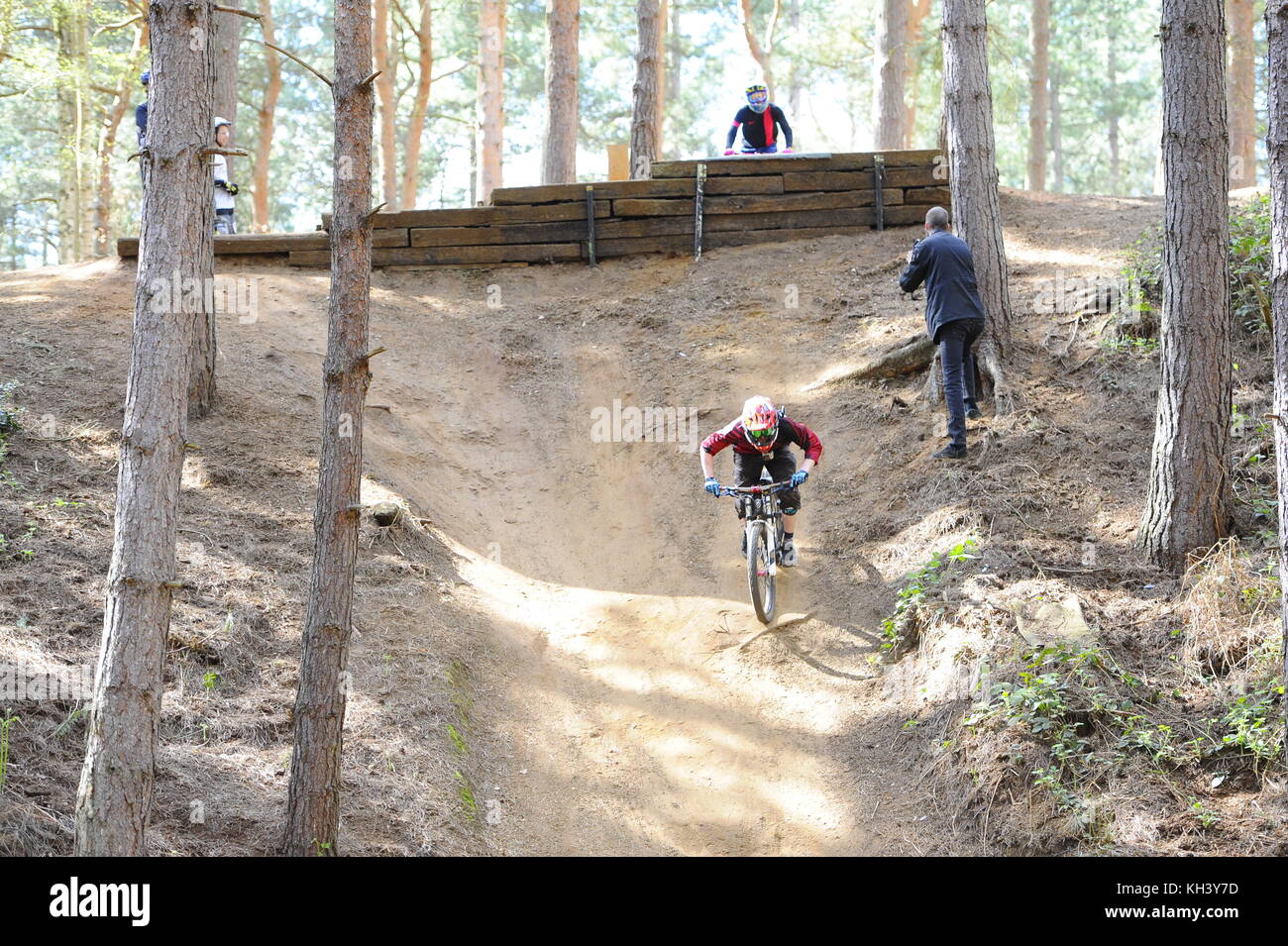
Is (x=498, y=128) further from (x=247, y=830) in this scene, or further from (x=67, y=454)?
(x=247, y=830)

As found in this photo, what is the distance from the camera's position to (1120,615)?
24.8 ft

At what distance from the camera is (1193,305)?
316 inches

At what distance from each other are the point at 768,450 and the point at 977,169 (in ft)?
13.2

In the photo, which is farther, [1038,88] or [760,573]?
[1038,88]

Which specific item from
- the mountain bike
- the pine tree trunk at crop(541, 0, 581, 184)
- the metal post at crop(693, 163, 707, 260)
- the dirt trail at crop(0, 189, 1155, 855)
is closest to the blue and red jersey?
the mountain bike

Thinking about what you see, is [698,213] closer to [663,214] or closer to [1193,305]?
[663,214]

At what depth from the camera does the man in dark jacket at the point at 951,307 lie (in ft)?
32.3

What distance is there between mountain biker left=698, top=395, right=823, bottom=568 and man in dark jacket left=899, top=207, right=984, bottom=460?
155 cm

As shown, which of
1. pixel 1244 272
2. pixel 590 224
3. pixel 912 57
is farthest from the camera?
pixel 912 57

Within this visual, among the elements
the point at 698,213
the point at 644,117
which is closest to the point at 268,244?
the point at 698,213

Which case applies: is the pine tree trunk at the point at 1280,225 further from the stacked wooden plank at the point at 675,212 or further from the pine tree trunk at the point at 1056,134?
the pine tree trunk at the point at 1056,134

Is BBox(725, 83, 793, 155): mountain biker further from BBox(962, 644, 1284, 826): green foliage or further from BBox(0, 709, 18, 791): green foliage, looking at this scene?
BBox(0, 709, 18, 791): green foliage
